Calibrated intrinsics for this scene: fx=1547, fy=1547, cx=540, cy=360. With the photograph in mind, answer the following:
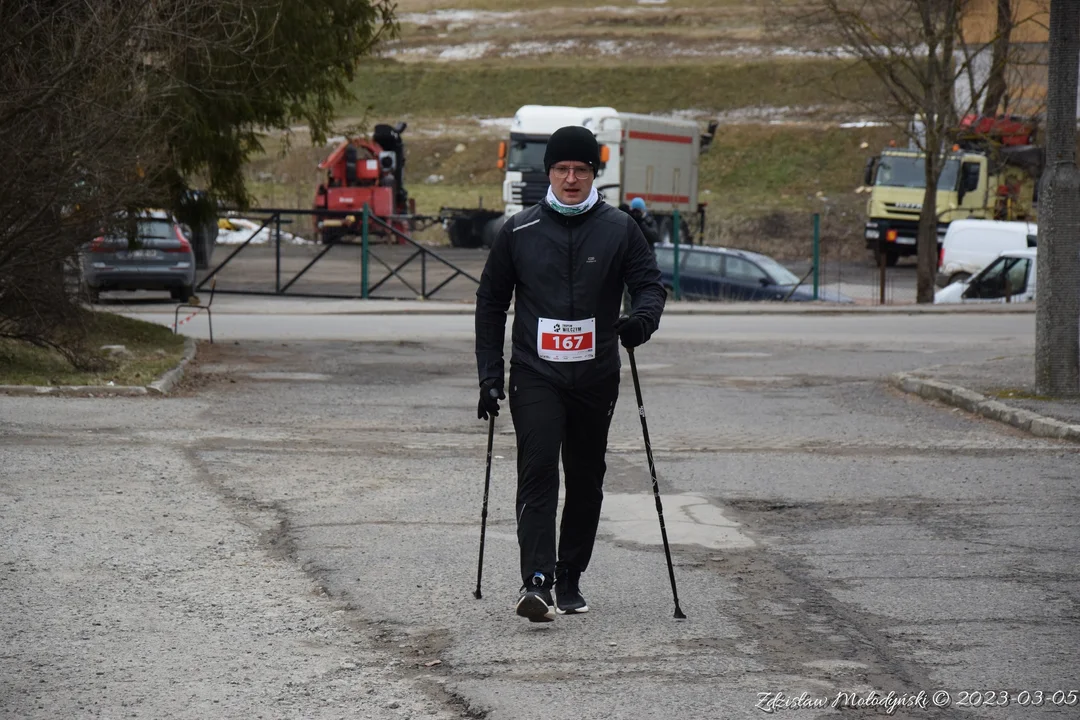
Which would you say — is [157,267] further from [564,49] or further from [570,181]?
[564,49]

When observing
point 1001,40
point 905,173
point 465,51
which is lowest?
point 905,173

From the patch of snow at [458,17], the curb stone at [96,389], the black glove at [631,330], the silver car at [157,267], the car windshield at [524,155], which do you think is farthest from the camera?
the patch of snow at [458,17]

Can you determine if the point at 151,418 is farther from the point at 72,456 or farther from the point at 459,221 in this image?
the point at 459,221

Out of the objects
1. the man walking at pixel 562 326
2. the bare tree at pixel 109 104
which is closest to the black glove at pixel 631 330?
the man walking at pixel 562 326

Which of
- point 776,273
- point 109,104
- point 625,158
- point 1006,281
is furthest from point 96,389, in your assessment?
point 625,158

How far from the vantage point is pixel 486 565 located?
7152 millimetres

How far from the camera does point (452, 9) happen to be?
366 feet

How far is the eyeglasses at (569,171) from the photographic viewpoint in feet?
19.9

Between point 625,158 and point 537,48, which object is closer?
point 625,158

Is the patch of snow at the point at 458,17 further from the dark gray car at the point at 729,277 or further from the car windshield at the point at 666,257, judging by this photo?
the dark gray car at the point at 729,277

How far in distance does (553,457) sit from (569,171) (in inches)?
44.4

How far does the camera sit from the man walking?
609cm

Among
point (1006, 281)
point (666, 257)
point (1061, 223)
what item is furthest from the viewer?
point (666, 257)

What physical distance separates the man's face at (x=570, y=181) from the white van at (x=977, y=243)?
88.2 feet
